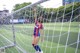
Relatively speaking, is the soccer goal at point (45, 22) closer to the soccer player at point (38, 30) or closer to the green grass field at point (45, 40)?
the green grass field at point (45, 40)

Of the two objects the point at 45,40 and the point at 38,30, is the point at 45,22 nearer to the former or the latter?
the point at 38,30

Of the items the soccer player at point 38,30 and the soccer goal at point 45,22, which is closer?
the soccer goal at point 45,22

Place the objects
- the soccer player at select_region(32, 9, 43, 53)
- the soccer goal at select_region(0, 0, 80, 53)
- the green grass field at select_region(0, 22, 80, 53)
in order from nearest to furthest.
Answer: the soccer goal at select_region(0, 0, 80, 53), the soccer player at select_region(32, 9, 43, 53), the green grass field at select_region(0, 22, 80, 53)

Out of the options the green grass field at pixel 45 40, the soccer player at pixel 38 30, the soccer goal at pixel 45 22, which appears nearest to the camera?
the soccer goal at pixel 45 22

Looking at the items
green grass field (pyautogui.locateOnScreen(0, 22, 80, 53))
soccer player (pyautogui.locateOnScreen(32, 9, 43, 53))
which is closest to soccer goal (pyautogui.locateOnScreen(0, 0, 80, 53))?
green grass field (pyautogui.locateOnScreen(0, 22, 80, 53))

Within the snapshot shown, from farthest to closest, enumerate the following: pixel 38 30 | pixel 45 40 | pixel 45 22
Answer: pixel 45 40 < pixel 45 22 < pixel 38 30

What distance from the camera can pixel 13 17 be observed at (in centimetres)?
584

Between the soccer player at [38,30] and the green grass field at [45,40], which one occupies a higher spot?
the soccer player at [38,30]

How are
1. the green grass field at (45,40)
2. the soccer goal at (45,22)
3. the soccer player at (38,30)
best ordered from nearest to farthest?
the soccer goal at (45,22), the soccer player at (38,30), the green grass field at (45,40)

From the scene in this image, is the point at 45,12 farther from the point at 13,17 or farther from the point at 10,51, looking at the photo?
the point at 10,51

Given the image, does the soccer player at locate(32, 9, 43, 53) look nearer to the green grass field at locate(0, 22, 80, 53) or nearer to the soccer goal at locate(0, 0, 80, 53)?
the soccer goal at locate(0, 0, 80, 53)

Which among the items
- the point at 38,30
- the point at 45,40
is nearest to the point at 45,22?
the point at 38,30

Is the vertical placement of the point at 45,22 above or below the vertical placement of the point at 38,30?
above

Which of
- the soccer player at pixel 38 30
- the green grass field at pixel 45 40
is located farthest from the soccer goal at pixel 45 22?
the soccer player at pixel 38 30
